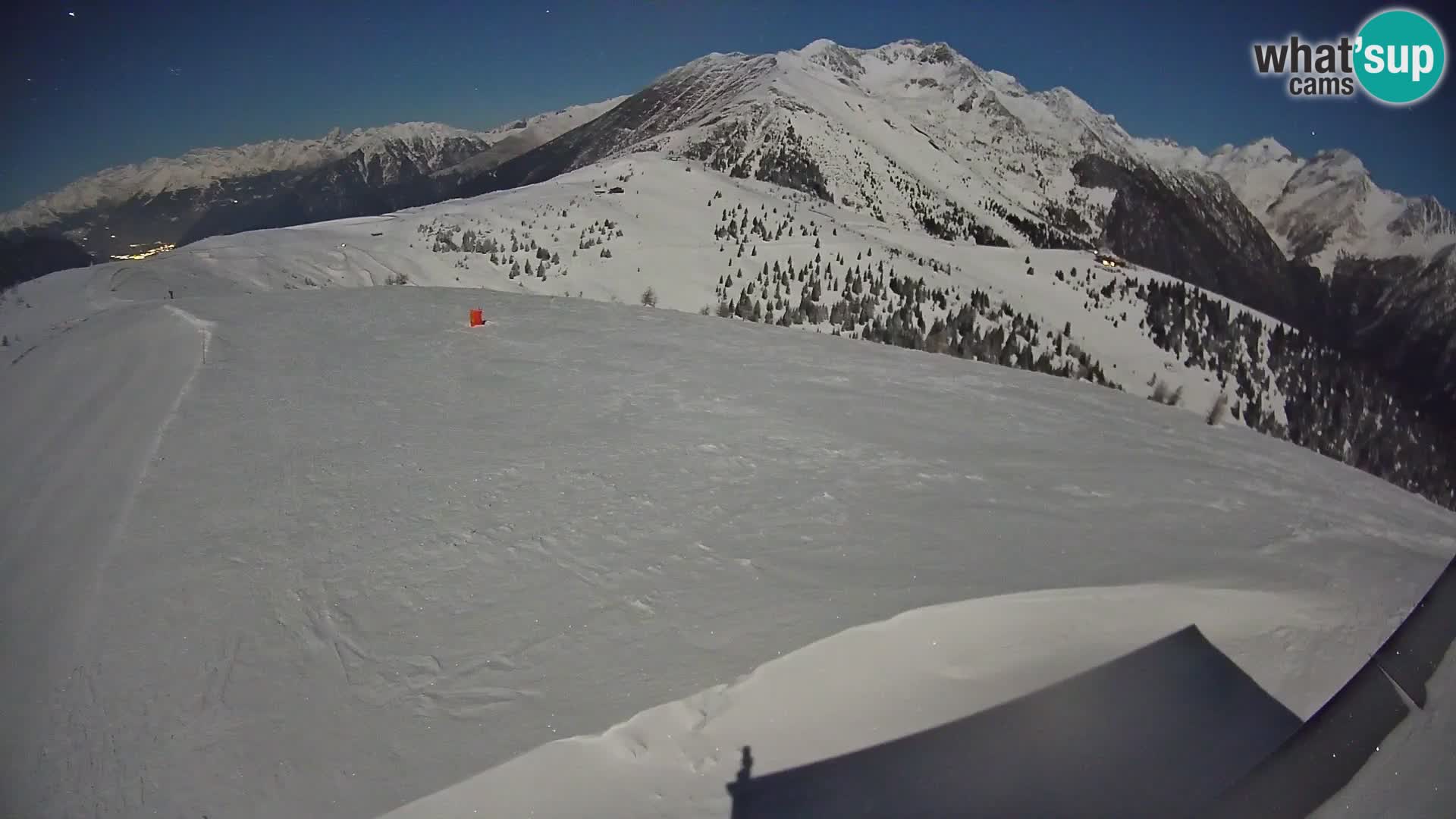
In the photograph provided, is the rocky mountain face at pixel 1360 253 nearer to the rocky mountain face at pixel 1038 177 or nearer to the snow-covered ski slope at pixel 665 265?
the rocky mountain face at pixel 1038 177

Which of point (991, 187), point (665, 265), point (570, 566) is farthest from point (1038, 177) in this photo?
point (570, 566)

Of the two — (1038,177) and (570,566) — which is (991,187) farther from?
(570,566)

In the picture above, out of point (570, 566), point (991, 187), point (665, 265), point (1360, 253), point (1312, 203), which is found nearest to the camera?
point (570, 566)


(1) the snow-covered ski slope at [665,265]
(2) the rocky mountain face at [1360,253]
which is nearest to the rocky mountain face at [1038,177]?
(2) the rocky mountain face at [1360,253]

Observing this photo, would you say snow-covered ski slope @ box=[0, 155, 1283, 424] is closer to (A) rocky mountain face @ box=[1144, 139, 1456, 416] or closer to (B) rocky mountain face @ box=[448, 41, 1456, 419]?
(A) rocky mountain face @ box=[1144, 139, 1456, 416]

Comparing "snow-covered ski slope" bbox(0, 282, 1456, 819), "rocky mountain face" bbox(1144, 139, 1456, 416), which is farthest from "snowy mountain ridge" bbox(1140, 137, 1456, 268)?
"snow-covered ski slope" bbox(0, 282, 1456, 819)

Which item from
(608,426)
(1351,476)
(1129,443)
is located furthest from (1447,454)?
(608,426)
